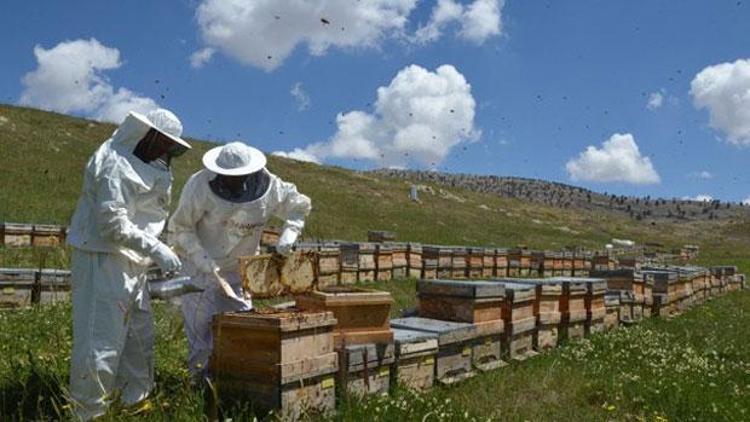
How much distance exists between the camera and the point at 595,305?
442 inches

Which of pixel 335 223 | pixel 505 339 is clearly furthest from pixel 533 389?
pixel 335 223

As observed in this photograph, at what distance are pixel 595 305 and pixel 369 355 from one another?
6.16 metres

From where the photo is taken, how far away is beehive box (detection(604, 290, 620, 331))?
1222cm

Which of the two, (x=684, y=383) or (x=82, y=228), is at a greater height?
(x=82, y=228)

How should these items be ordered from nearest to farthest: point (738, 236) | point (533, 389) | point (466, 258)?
point (533, 389) → point (466, 258) → point (738, 236)

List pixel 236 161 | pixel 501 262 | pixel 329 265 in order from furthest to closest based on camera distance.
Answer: pixel 501 262, pixel 329 265, pixel 236 161

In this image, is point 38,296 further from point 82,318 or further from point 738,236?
point 738,236

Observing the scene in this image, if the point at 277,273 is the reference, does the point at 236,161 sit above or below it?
above

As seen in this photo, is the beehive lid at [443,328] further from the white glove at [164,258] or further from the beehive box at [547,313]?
the white glove at [164,258]

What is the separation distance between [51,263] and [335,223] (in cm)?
1981

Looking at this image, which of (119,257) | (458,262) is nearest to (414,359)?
(119,257)

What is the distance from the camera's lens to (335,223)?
32.8 metres

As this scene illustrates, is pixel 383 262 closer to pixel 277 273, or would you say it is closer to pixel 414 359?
pixel 414 359

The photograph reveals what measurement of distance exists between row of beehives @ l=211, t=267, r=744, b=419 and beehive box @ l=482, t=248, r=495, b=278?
9.62 m
